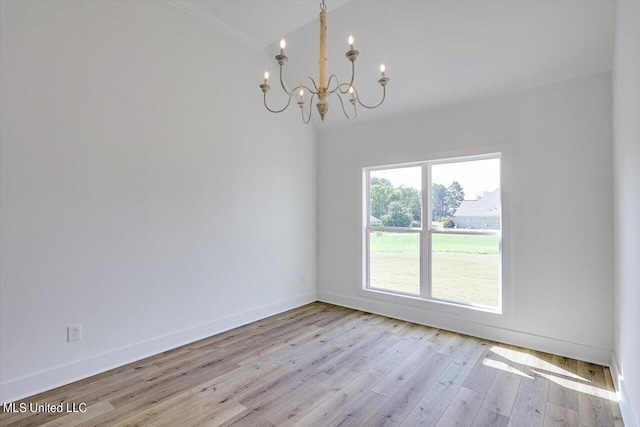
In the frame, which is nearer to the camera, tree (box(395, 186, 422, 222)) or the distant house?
the distant house

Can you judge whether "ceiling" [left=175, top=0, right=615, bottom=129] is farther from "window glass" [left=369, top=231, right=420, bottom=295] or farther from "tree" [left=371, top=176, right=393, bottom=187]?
"window glass" [left=369, top=231, right=420, bottom=295]

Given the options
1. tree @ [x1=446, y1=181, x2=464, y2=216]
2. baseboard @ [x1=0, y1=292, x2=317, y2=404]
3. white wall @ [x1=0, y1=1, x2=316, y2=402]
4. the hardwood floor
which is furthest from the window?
baseboard @ [x1=0, y1=292, x2=317, y2=404]

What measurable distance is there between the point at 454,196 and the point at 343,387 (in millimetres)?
2425

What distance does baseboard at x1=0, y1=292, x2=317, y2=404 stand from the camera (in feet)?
7.32

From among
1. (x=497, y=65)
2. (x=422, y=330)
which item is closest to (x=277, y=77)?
(x=497, y=65)

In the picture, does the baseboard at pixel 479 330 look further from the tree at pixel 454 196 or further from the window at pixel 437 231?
the tree at pixel 454 196

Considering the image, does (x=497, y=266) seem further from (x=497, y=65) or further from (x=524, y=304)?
A: (x=497, y=65)

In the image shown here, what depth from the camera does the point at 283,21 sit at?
340 cm

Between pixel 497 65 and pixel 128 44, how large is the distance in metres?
3.42

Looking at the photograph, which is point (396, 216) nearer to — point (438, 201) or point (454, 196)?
point (438, 201)

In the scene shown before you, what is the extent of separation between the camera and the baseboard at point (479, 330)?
2791mm

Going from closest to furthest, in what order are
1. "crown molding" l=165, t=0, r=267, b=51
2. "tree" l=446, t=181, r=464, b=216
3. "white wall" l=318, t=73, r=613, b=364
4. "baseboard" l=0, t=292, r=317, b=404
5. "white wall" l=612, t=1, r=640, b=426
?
"white wall" l=612, t=1, r=640, b=426
"baseboard" l=0, t=292, r=317, b=404
"white wall" l=318, t=73, r=613, b=364
"crown molding" l=165, t=0, r=267, b=51
"tree" l=446, t=181, r=464, b=216

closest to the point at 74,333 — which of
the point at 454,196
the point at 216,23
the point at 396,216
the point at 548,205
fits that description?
the point at 216,23

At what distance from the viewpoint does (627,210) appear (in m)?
1.98
